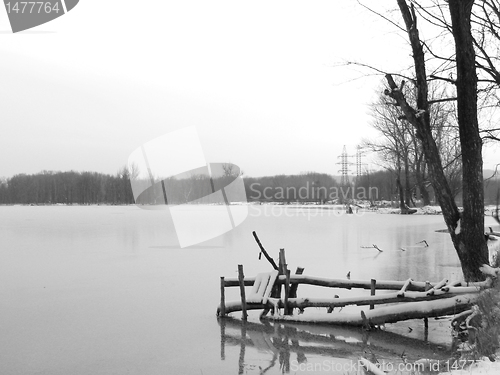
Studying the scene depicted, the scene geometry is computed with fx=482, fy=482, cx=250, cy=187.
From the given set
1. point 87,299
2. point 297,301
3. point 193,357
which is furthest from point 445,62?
point 87,299

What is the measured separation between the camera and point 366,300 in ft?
27.0

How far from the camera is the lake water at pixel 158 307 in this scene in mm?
6719

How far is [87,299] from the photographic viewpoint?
10383 millimetres

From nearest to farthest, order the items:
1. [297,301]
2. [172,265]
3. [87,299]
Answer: [297,301]
[87,299]
[172,265]

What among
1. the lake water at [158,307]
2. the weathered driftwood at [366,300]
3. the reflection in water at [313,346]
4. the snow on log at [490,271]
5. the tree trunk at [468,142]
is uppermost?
the tree trunk at [468,142]

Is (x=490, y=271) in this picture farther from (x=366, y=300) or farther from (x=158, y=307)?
(x=158, y=307)

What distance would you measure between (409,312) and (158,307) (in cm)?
484

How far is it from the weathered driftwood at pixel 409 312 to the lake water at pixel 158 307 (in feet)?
1.01

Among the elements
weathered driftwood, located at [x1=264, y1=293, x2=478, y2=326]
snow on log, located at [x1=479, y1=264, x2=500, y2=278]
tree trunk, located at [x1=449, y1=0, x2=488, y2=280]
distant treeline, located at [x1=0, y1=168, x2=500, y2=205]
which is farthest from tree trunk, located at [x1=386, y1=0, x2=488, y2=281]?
distant treeline, located at [x1=0, y1=168, x2=500, y2=205]

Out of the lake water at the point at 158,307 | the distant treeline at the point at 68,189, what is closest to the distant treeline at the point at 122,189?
the distant treeline at the point at 68,189

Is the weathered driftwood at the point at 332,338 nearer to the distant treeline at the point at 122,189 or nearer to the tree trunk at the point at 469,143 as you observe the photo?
the tree trunk at the point at 469,143

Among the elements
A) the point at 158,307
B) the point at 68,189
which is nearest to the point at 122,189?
the point at 68,189

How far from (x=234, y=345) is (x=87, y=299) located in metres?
4.45

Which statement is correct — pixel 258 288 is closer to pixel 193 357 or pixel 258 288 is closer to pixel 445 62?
pixel 193 357
